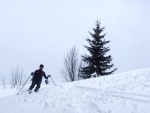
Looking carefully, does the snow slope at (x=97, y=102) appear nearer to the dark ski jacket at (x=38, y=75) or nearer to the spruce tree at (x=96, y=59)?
the dark ski jacket at (x=38, y=75)

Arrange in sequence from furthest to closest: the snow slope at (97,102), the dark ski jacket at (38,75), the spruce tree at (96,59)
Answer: the spruce tree at (96,59) < the dark ski jacket at (38,75) < the snow slope at (97,102)

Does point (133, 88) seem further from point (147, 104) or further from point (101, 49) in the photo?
point (101, 49)

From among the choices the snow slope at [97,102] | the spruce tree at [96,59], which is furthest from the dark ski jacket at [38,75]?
the spruce tree at [96,59]

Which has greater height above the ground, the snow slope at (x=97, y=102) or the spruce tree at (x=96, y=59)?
the spruce tree at (x=96, y=59)

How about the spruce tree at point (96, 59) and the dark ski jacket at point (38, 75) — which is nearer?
the dark ski jacket at point (38, 75)

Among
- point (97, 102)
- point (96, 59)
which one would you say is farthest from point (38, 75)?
point (96, 59)

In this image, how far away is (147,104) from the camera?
11.0 meters

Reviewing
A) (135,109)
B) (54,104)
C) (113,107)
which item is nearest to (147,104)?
(135,109)

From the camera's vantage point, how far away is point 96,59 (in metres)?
37.2

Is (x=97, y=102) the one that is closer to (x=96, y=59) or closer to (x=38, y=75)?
(x=38, y=75)

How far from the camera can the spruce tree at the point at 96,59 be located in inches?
1432

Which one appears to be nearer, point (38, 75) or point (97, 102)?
point (97, 102)

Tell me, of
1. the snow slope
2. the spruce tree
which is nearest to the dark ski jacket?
the snow slope

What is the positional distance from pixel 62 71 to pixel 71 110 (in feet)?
125
